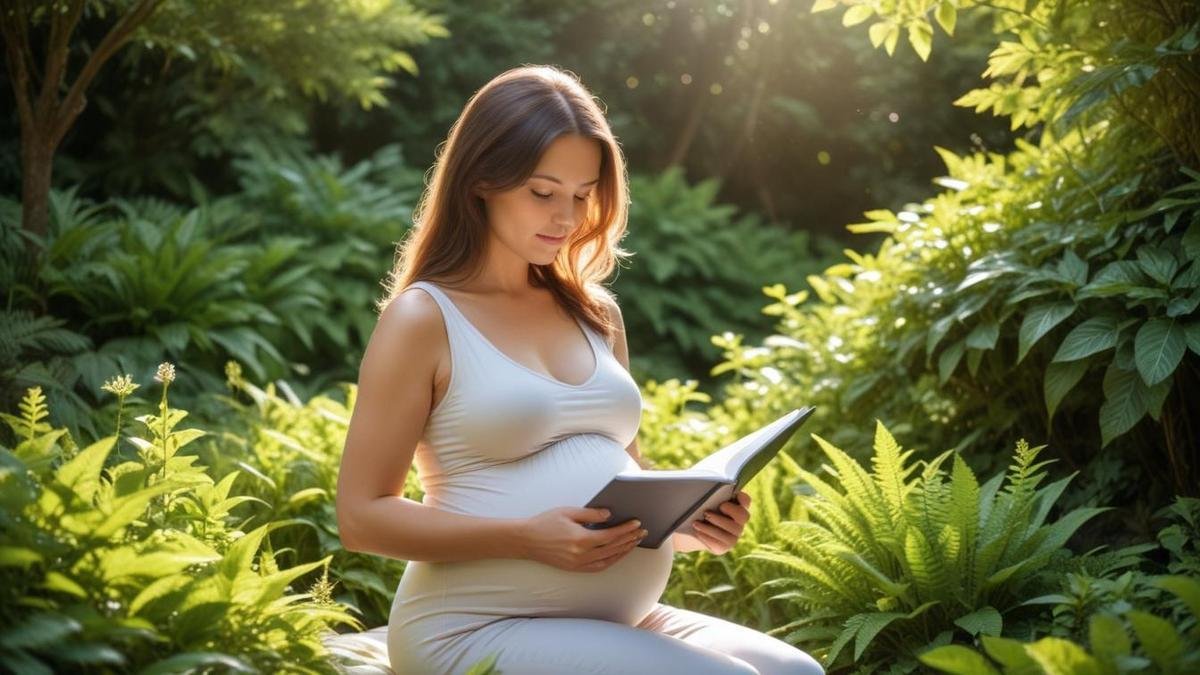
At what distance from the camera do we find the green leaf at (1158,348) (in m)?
3.86

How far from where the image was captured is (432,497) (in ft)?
10.4

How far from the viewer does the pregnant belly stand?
2965 mm

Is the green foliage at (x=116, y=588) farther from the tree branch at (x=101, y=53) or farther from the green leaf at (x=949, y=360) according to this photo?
the tree branch at (x=101, y=53)

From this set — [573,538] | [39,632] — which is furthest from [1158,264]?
[39,632]

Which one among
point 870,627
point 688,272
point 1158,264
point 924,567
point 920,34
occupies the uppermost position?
point 920,34

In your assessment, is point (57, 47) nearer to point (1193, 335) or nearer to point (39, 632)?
point (39, 632)

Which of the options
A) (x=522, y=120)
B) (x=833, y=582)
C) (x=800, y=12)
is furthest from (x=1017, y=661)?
(x=800, y=12)

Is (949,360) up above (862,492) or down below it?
Answer: above

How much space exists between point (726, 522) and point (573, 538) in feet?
1.83

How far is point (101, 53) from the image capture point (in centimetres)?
534

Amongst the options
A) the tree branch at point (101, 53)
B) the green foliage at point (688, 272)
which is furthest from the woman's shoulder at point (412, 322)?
the green foliage at point (688, 272)

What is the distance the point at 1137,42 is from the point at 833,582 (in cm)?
225

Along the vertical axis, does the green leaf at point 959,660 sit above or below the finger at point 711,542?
above

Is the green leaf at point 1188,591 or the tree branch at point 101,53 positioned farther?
the tree branch at point 101,53
